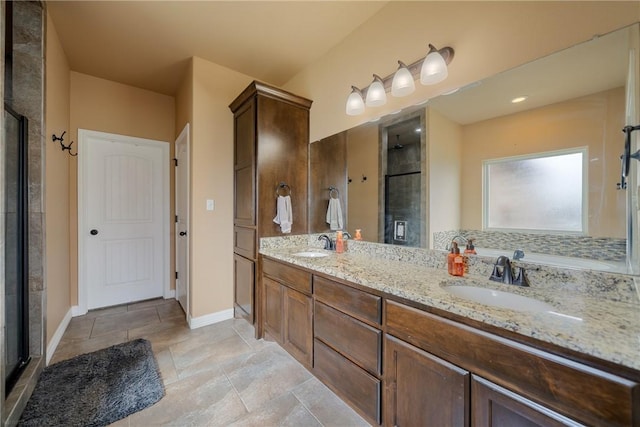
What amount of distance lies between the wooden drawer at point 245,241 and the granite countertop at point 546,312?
976 millimetres

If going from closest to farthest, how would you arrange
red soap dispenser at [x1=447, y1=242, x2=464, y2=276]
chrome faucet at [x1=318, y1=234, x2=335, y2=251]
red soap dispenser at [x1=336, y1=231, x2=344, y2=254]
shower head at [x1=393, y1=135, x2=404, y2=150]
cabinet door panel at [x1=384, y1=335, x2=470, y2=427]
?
cabinet door panel at [x1=384, y1=335, x2=470, y2=427] < red soap dispenser at [x1=447, y1=242, x2=464, y2=276] < shower head at [x1=393, y1=135, x2=404, y2=150] < red soap dispenser at [x1=336, y1=231, x2=344, y2=254] < chrome faucet at [x1=318, y1=234, x2=335, y2=251]

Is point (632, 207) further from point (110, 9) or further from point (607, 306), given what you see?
point (110, 9)

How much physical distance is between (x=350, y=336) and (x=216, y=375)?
111 centimetres

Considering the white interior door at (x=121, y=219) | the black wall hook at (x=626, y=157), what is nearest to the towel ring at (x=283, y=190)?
the white interior door at (x=121, y=219)

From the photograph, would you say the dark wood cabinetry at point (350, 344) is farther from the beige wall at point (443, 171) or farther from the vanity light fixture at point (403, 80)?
the vanity light fixture at point (403, 80)

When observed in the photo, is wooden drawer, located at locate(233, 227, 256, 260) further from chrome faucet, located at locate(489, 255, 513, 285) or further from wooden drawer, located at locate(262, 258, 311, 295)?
chrome faucet, located at locate(489, 255, 513, 285)

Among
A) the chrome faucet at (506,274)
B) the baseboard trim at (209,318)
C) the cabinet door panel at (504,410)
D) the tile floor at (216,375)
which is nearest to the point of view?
the cabinet door panel at (504,410)

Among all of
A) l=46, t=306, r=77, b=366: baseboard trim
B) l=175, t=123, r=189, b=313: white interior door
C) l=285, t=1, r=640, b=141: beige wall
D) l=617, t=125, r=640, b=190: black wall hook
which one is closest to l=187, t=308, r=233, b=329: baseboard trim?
l=175, t=123, r=189, b=313: white interior door

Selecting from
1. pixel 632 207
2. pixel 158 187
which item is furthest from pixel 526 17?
pixel 158 187

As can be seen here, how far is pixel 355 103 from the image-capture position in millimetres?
2035

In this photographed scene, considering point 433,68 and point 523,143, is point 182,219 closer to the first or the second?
point 433,68

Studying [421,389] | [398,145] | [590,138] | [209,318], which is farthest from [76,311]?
[590,138]

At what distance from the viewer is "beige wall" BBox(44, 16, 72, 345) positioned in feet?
6.67

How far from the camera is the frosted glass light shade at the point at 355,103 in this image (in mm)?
2025
